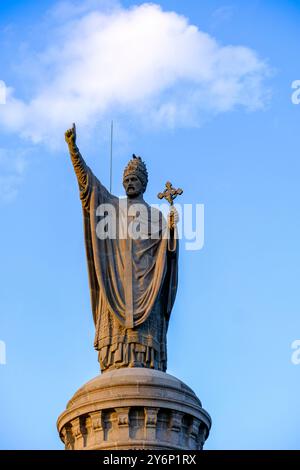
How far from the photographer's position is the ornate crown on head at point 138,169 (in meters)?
33.0

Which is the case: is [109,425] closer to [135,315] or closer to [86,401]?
[86,401]

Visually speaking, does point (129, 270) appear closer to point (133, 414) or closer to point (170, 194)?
Result: point (170, 194)

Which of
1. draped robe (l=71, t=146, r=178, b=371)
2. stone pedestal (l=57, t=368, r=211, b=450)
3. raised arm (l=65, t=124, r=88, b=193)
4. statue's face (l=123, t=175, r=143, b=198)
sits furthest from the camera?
statue's face (l=123, t=175, r=143, b=198)

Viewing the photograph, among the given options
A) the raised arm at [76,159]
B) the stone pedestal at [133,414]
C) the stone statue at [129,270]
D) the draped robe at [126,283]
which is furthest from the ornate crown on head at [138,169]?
the stone pedestal at [133,414]

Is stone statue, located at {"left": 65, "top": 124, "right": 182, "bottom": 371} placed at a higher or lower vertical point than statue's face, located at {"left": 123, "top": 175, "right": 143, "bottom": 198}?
lower

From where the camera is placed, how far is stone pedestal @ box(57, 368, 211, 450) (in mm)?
28781

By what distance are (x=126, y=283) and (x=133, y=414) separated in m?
3.82

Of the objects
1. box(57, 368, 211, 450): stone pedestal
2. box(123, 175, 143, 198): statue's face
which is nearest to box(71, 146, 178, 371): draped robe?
box(123, 175, 143, 198): statue's face

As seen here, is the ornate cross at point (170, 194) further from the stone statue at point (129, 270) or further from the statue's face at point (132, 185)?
the statue's face at point (132, 185)

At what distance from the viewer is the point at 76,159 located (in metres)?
32.0

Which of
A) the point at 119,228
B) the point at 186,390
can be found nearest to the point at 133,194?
the point at 119,228

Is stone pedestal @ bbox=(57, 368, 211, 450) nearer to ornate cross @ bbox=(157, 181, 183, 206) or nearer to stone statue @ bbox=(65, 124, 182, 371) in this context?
stone statue @ bbox=(65, 124, 182, 371)
